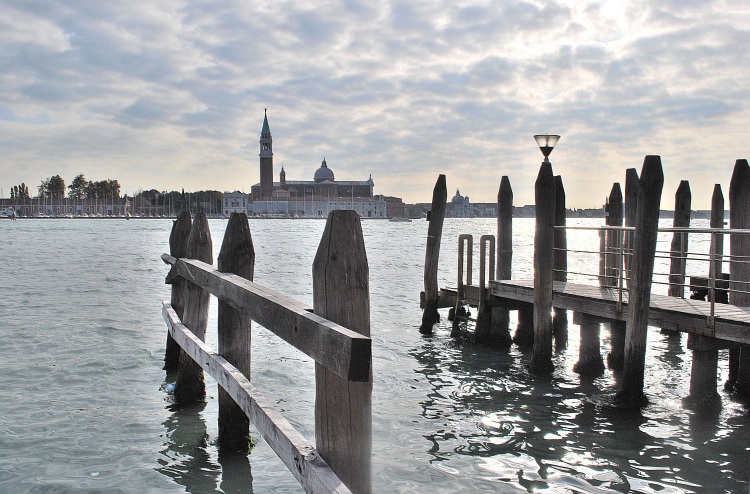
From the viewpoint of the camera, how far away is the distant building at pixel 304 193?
15975 cm

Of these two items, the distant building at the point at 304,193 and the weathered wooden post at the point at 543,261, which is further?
the distant building at the point at 304,193

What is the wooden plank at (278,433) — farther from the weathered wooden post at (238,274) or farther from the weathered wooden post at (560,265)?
the weathered wooden post at (560,265)

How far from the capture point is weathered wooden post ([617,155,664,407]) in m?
6.38

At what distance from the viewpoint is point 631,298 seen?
6.45m

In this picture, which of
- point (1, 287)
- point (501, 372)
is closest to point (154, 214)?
point (1, 287)

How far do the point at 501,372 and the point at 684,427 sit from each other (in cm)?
254

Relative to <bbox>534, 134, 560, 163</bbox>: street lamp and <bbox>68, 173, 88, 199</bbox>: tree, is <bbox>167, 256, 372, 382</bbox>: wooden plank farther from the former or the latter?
<bbox>68, 173, 88, 199</bbox>: tree

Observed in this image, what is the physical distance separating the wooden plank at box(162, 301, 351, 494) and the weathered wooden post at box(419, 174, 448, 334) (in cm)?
672

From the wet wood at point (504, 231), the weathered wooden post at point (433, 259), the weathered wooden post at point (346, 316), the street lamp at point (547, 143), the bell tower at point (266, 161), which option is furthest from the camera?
the bell tower at point (266, 161)

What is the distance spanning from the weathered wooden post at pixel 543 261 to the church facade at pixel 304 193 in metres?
149

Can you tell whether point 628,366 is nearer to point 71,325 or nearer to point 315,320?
point 315,320

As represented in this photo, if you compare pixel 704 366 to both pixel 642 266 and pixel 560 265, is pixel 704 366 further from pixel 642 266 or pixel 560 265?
pixel 560 265

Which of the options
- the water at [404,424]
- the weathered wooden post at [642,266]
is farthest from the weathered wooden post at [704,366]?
the weathered wooden post at [642,266]

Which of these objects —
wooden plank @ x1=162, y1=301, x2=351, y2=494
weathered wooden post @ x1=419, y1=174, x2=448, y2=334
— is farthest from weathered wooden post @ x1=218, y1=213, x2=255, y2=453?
weathered wooden post @ x1=419, y1=174, x2=448, y2=334
